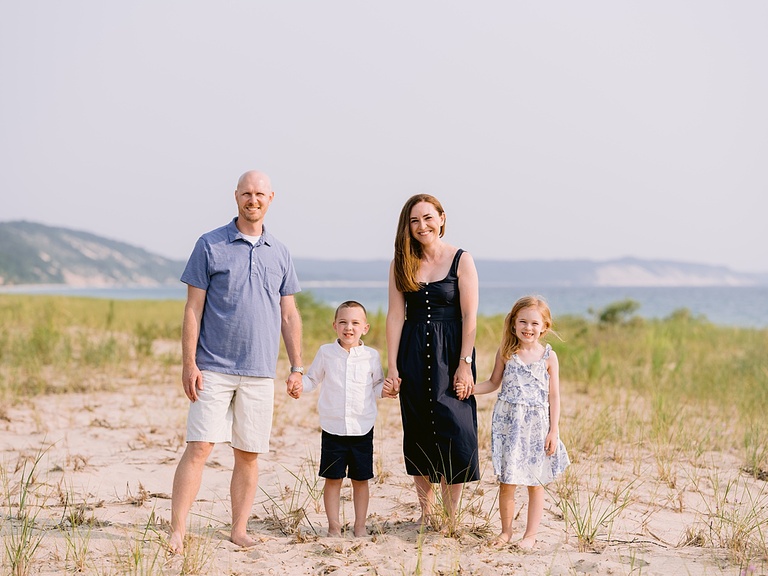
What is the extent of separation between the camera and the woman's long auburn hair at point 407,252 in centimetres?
424

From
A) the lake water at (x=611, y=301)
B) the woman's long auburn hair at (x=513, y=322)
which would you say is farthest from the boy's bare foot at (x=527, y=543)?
the lake water at (x=611, y=301)

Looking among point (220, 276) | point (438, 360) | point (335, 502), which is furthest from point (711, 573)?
point (220, 276)

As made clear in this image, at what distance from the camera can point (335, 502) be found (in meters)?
4.29

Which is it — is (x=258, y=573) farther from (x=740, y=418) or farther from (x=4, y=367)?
(x=4, y=367)

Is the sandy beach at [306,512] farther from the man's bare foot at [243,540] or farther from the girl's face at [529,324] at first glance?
the girl's face at [529,324]

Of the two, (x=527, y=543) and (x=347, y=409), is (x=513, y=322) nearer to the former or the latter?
(x=347, y=409)

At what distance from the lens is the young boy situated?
4.20 metres

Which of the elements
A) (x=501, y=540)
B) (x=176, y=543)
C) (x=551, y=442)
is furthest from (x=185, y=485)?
(x=551, y=442)

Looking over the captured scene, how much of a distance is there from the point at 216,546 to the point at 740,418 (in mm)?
5632

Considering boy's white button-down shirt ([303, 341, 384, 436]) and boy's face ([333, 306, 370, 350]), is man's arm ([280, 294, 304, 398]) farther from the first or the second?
boy's face ([333, 306, 370, 350])

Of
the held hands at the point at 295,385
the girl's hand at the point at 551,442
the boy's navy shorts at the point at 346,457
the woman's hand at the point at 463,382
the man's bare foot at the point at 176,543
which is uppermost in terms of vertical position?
the woman's hand at the point at 463,382

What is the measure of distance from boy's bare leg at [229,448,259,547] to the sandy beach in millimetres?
120

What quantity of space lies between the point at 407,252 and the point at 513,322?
2.36 ft

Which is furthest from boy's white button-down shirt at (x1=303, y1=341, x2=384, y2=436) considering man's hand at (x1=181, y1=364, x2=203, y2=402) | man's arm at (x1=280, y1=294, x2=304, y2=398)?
man's hand at (x1=181, y1=364, x2=203, y2=402)
